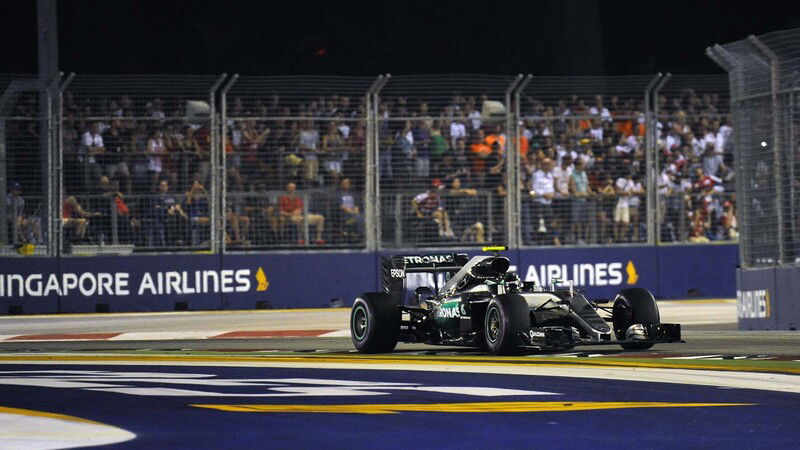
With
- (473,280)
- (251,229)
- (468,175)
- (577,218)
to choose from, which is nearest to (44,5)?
(251,229)

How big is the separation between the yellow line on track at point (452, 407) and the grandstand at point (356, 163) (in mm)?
11338

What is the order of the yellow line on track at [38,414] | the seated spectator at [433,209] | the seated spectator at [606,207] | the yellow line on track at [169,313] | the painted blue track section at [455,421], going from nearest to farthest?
1. the painted blue track section at [455,421]
2. the yellow line on track at [38,414]
3. the yellow line on track at [169,313]
4. the seated spectator at [433,209]
5. the seated spectator at [606,207]

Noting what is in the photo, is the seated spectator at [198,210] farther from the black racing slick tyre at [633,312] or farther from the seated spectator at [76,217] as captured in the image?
the black racing slick tyre at [633,312]

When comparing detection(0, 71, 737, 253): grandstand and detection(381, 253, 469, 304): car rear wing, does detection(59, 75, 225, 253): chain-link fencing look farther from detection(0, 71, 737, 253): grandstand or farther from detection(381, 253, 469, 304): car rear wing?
detection(381, 253, 469, 304): car rear wing

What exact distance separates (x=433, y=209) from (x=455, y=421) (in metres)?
12.9

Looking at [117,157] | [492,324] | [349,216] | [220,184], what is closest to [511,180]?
[349,216]

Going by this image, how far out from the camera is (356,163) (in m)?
20.8

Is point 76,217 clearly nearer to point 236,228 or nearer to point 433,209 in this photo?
point 236,228

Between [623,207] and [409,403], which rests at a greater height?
[623,207]

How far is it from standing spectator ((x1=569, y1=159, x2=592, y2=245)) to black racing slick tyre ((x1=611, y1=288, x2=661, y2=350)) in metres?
7.91

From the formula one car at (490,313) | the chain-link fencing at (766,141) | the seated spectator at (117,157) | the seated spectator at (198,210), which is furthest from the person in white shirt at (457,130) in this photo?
the formula one car at (490,313)

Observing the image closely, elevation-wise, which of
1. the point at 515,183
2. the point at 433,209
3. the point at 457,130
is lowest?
the point at 433,209

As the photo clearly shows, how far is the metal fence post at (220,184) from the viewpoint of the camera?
20.3m

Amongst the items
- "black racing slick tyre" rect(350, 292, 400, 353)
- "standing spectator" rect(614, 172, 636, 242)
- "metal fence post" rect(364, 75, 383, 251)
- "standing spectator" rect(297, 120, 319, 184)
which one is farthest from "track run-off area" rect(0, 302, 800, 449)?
"standing spectator" rect(614, 172, 636, 242)
